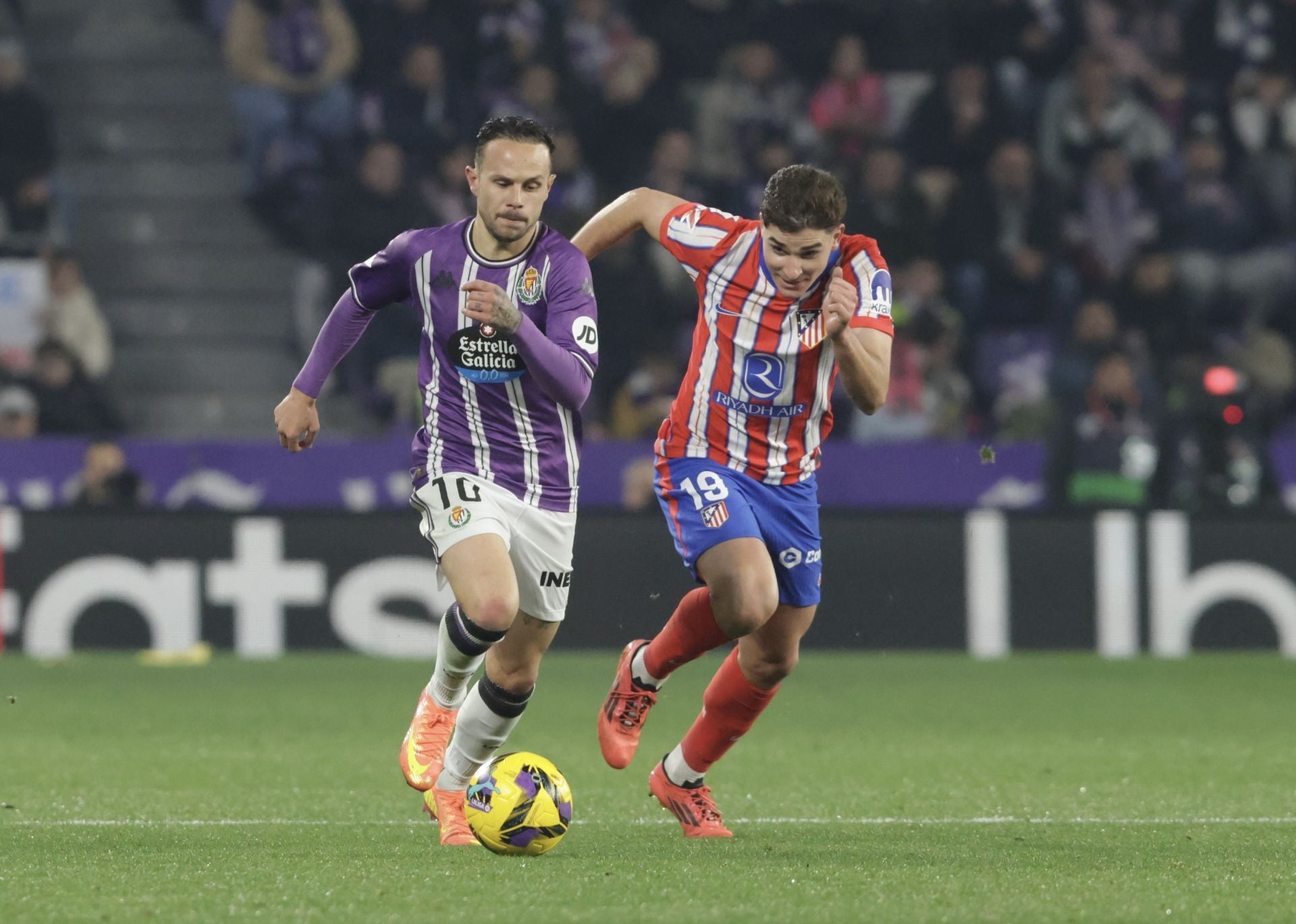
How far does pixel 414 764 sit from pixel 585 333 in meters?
1.26

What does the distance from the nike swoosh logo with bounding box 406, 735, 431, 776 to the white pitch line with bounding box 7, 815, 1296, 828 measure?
222 millimetres

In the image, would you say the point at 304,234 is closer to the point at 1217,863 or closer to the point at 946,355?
the point at 946,355

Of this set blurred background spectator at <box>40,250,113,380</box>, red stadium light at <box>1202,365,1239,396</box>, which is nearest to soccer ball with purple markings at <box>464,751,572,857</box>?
red stadium light at <box>1202,365,1239,396</box>

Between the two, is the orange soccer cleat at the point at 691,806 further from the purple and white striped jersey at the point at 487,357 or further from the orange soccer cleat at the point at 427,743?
the purple and white striped jersey at the point at 487,357

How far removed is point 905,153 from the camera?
46.8ft

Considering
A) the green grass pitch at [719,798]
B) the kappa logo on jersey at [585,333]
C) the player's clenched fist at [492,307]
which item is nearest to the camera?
the green grass pitch at [719,798]

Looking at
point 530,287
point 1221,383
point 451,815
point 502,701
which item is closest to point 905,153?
point 1221,383

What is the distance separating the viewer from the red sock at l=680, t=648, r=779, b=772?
5.85m

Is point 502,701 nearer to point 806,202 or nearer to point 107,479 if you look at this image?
point 806,202

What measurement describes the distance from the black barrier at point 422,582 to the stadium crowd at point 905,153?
69.7 inches

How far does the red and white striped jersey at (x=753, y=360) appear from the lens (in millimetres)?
5766

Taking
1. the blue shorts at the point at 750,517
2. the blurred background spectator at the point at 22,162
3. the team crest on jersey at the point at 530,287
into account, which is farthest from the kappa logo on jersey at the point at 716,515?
the blurred background spectator at the point at 22,162

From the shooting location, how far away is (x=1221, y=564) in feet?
36.2

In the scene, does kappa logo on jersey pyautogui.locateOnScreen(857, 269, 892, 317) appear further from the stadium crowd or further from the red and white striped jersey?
the stadium crowd
